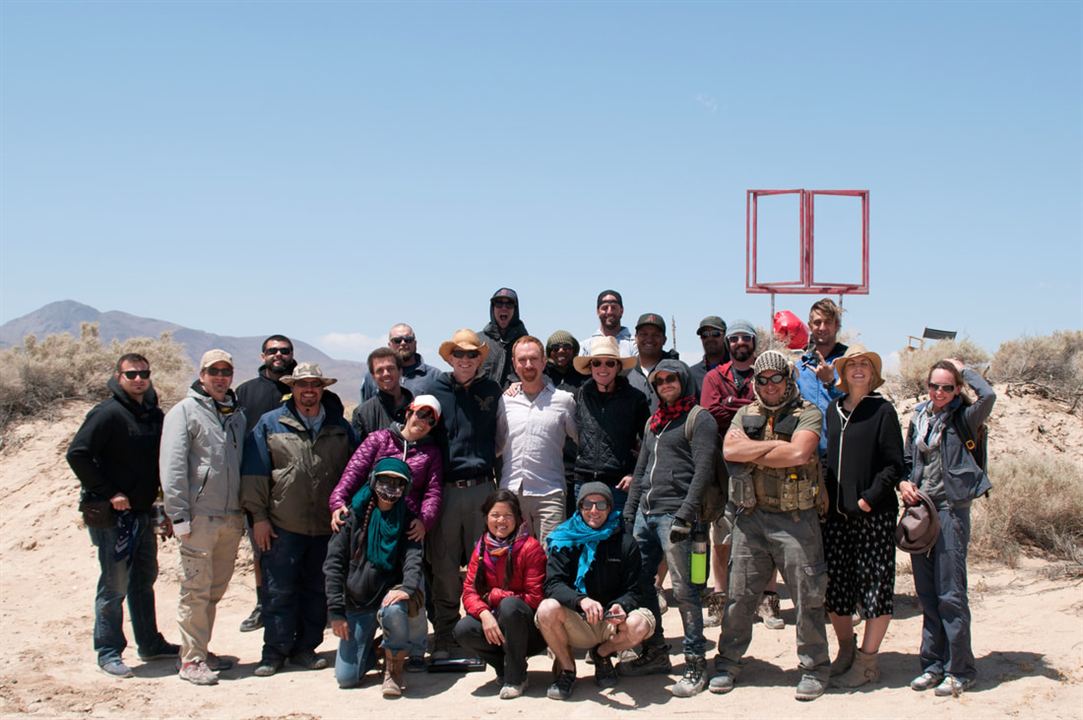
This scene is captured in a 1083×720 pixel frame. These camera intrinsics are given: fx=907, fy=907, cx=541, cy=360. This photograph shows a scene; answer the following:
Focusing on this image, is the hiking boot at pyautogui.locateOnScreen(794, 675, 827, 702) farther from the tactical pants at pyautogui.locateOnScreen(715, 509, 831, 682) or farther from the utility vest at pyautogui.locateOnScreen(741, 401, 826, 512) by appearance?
the utility vest at pyautogui.locateOnScreen(741, 401, 826, 512)

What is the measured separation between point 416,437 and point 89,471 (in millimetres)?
Answer: 2256

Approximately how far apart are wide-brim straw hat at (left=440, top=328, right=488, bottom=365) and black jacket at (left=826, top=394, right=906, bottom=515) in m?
2.55

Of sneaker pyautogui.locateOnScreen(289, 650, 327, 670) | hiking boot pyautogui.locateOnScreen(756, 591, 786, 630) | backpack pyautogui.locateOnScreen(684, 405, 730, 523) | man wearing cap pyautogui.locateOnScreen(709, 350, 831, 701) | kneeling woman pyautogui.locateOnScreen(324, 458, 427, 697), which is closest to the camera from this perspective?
man wearing cap pyautogui.locateOnScreen(709, 350, 831, 701)

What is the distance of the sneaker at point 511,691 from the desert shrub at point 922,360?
32.3 feet

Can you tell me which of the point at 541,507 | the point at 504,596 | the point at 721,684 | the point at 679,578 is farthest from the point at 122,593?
the point at 721,684

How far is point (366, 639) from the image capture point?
20.2 feet

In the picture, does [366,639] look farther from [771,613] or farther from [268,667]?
[771,613]

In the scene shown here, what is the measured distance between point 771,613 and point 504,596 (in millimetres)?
2515

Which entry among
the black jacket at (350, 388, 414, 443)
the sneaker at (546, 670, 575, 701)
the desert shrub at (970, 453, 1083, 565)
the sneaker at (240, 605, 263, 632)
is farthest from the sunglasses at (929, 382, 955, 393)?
the sneaker at (240, 605, 263, 632)

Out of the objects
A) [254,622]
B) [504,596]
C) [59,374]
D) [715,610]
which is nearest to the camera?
[504,596]

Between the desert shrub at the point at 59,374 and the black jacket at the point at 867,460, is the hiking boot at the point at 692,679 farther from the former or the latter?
the desert shrub at the point at 59,374

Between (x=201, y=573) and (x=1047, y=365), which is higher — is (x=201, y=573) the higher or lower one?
the lower one

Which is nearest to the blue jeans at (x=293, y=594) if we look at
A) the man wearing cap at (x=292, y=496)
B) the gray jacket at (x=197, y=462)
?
the man wearing cap at (x=292, y=496)

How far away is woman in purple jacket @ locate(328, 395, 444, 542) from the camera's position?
6238mm
